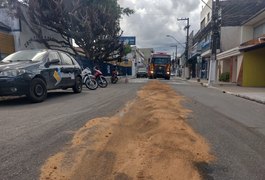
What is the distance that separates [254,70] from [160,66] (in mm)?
19317

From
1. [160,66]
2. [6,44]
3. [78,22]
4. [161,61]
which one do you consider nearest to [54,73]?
[6,44]

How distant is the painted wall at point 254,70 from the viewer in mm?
25109

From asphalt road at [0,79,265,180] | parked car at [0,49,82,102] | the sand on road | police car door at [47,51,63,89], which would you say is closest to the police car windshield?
parked car at [0,49,82,102]

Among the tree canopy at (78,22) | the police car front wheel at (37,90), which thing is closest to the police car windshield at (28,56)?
the police car front wheel at (37,90)

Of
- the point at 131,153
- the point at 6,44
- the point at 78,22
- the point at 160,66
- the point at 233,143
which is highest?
the point at 78,22

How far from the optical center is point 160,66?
4347 cm

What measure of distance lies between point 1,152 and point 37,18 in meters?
21.5

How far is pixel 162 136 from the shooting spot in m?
5.37

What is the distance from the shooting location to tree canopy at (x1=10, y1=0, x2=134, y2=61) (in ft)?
80.8

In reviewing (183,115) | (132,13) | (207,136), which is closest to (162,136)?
(207,136)

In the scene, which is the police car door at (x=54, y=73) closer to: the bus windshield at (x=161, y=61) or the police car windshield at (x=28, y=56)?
the police car windshield at (x=28, y=56)

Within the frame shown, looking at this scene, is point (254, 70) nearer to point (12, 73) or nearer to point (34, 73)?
point (34, 73)

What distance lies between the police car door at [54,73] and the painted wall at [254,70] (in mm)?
17804

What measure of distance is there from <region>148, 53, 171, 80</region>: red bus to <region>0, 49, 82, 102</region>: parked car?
102ft
